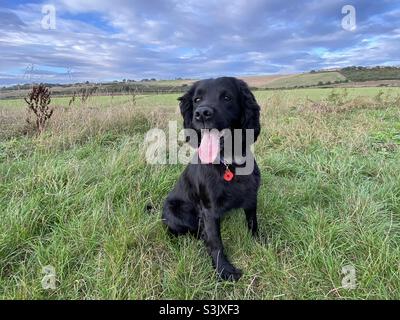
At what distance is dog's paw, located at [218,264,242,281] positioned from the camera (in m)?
2.31

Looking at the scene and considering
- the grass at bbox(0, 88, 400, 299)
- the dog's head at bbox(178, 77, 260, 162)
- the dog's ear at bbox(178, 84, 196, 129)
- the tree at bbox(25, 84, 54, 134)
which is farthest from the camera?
the tree at bbox(25, 84, 54, 134)

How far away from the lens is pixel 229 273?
7.68 ft

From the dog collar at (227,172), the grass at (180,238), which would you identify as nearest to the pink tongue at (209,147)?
the dog collar at (227,172)

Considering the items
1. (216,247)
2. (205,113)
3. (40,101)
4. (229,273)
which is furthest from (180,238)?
(40,101)

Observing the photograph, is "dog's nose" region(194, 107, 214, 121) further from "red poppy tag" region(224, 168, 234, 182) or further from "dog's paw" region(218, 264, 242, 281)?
"dog's paw" region(218, 264, 242, 281)

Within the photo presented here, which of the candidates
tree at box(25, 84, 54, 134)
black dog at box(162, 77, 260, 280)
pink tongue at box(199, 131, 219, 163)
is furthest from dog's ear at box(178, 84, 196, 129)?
tree at box(25, 84, 54, 134)

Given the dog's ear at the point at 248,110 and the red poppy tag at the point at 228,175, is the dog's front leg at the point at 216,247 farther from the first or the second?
the dog's ear at the point at 248,110

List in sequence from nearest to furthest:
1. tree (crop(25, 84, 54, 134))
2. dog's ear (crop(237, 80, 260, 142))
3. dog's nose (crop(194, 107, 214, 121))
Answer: dog's nose (crop(194, 107, 214, 121)) → dog's ear (crop(237, 80, 260, 142)) → tree (crop(25, 84, 54, 134))

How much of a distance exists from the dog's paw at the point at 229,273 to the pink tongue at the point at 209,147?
0.78 metres

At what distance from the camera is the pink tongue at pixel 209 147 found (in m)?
2.54

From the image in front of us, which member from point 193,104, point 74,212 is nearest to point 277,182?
point 193,104

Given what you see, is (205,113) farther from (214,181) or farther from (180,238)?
(180,238)

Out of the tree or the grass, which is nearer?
the grass

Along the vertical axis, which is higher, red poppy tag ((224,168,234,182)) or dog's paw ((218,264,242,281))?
red poppy tag ((224,168,234,182))
